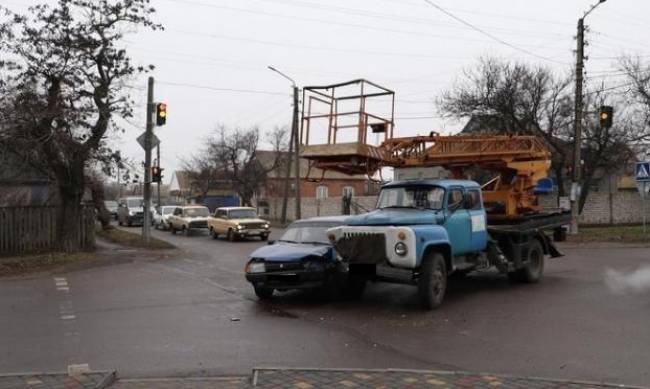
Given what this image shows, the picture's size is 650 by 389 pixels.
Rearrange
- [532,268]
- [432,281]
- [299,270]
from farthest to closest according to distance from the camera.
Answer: [532,268], [299,270], [432,281]

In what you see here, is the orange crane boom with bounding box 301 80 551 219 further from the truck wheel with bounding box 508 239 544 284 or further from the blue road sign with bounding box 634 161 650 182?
the blue road sign with bounding box 634 161 650 182

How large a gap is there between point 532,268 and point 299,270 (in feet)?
17.4

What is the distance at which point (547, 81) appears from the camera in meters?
32.5

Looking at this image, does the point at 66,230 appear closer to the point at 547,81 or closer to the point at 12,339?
the point at 12,339

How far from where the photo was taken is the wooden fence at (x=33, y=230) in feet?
66.6

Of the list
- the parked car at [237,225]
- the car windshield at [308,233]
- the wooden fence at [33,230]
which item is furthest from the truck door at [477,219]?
the parked car at [237,225]

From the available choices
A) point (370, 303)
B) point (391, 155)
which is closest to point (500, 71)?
point (391, 155)

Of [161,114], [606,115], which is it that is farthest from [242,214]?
[606,115]

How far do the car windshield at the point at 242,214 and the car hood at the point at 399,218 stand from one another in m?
18.5

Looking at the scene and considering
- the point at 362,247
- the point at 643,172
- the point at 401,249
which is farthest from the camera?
the point at 643,172

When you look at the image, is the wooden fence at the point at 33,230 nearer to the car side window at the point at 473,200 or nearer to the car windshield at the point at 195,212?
the car windshield at the point at 195,212

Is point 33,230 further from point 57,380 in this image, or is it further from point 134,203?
point 134,203

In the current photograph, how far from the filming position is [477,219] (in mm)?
11805

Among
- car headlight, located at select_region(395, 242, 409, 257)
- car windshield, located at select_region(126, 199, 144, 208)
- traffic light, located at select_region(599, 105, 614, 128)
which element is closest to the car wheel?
car headlight, located at select_region(395, 242, 409, 257)
